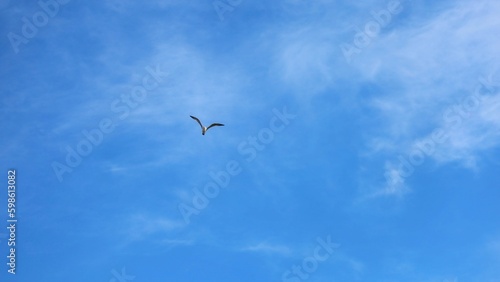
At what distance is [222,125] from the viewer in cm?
5428

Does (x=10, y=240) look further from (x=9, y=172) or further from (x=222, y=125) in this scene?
(x=222, y=125)

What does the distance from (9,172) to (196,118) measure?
22.7 metres

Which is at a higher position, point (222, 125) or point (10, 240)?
point (222, 125)

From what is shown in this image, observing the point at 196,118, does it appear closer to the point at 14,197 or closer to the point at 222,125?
the point at 222,125

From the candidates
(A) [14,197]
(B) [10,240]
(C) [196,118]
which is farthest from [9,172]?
(C) [196,118]

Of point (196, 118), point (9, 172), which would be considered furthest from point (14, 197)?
point (196, 118)

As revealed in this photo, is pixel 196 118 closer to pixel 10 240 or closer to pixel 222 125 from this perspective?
pixel 222 125

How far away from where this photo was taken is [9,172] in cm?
5662

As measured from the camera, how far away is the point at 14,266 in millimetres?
53156

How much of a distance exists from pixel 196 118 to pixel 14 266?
25.4m

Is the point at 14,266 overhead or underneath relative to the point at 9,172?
underneath

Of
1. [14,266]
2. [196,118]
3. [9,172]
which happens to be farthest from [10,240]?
[196,118]

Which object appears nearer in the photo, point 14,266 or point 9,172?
Result: point 14,266

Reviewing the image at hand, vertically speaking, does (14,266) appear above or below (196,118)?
below
